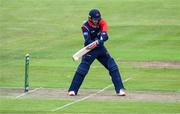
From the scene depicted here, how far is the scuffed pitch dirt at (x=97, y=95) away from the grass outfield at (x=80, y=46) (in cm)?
63

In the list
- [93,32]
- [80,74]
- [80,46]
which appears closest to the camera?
[93,32]

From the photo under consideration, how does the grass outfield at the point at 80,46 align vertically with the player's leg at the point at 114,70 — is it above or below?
below

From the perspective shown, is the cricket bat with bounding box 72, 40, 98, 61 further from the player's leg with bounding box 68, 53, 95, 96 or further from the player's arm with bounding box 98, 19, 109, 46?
the player's leg with bounding box 68, 53, 95, 96

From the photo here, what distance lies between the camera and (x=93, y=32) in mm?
21312

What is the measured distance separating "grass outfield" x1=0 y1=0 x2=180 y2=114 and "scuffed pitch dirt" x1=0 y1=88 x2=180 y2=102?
627mm

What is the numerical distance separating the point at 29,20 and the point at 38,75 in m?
22.4

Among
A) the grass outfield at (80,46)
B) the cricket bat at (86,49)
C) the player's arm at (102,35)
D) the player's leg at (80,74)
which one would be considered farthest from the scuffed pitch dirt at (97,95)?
the player's arm at (102,35)

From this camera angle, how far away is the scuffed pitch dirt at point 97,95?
20969 mm

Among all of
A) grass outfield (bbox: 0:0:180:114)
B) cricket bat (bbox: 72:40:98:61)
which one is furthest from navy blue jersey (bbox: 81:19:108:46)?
grass outfield (bbox: 0:0:180:114)

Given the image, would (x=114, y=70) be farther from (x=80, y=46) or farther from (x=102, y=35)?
(x=80, y=46)

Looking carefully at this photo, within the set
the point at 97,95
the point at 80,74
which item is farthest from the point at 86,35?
the point at 97,95

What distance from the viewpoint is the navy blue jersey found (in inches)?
831

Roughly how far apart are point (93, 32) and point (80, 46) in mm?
15448

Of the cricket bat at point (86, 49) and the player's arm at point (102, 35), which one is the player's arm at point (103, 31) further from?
the cricket bat at point (86, 49)
